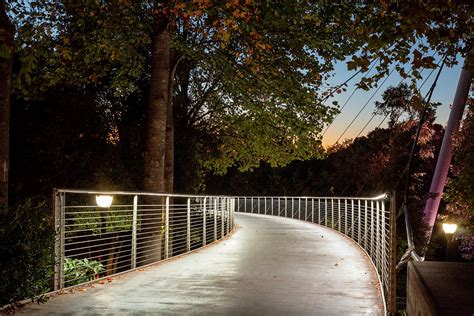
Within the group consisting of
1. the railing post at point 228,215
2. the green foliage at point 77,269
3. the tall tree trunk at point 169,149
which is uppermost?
the tall tree trunk at point 169,149

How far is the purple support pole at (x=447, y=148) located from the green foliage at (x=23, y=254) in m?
14.0

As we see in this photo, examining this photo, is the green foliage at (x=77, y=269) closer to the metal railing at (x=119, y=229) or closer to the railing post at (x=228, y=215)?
the metal railing at (x=119, y=229)

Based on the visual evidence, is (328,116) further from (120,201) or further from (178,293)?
(178,293)

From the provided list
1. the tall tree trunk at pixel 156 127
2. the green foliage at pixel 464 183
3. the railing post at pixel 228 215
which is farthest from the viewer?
the green foliage at pixel 464 183

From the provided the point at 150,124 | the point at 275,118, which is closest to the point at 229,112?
the point at 275,118

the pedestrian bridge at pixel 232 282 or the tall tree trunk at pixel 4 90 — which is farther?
the tall tree trunk at pixel 4 90

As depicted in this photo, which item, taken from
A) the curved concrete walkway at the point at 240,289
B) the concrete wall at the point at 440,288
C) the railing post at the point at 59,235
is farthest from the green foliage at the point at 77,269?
the concrete wall at the point at 440,288

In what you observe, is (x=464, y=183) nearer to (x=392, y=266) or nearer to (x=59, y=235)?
(x=392, y=266)

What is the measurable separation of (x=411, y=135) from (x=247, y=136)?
365 inches

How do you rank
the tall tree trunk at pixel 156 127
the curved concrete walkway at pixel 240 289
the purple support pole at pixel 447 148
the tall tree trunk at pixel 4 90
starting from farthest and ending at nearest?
1. the purple support pole at pixel 447 148
2. the tall tree trunk at pixel 156 127
3. the tall tree trunk at pixel 4 90
4. the curved concrete walkway at pixel 240 289

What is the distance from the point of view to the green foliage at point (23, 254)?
5.77 m

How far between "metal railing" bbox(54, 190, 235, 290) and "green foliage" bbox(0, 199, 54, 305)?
0.44 meters

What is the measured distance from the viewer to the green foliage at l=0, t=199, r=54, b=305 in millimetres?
5770

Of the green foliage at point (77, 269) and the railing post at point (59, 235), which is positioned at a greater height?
the railing post at point (59, 235)
